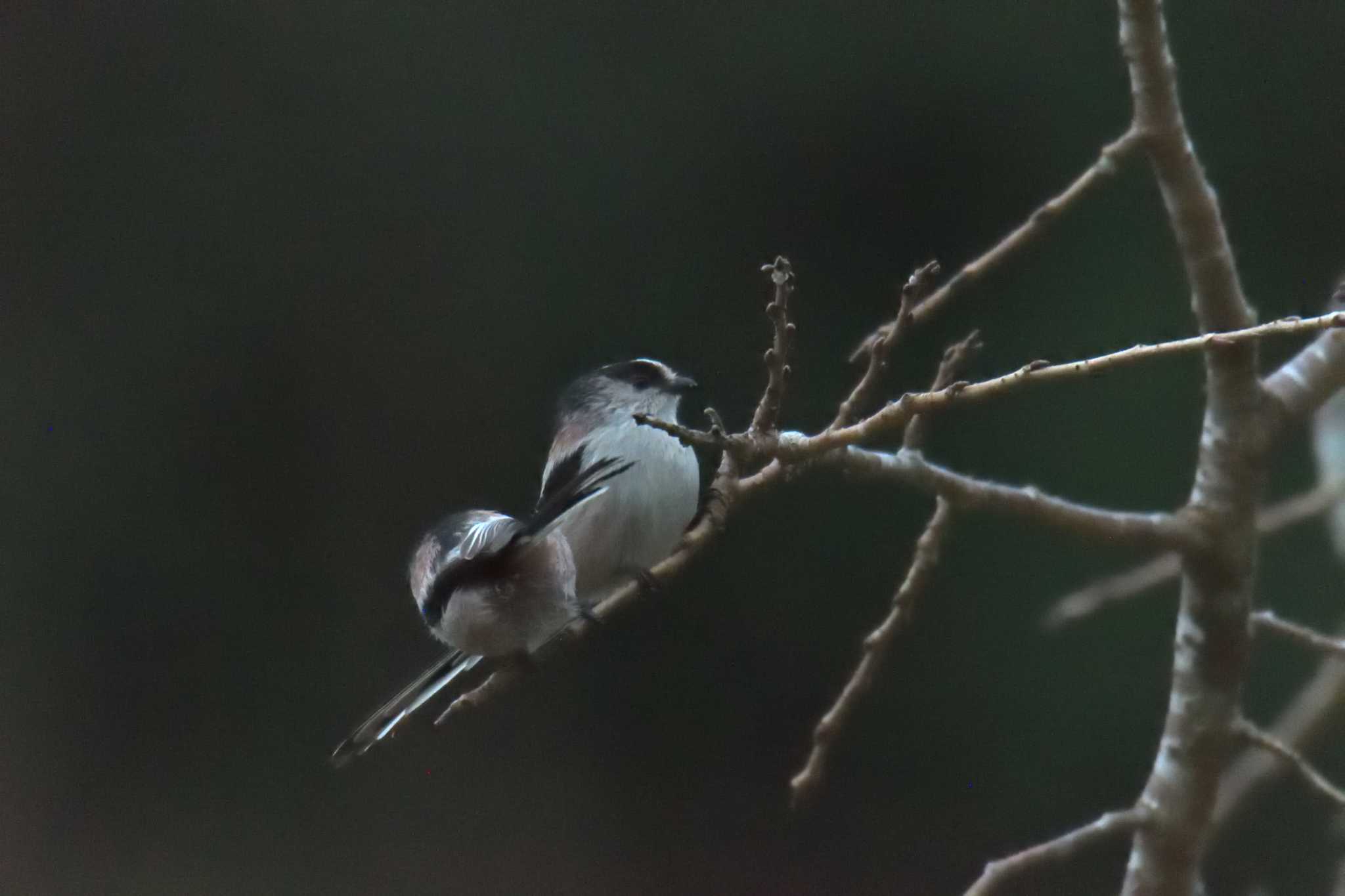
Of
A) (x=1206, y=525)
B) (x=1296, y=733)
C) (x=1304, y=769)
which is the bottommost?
(x=1296, y=733)

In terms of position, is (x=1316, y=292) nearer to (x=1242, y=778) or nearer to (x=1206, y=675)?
(x=1242, y=778)

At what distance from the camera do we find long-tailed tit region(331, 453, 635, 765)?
901 millimetres

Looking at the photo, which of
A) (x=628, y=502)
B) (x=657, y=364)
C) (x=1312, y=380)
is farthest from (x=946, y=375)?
(x=657, y=364)

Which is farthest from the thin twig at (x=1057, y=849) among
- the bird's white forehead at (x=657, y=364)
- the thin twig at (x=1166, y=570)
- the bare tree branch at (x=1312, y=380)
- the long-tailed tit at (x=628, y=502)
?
the bird's white forehead at (x=657, y=364)

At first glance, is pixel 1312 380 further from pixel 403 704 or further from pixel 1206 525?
pixel 403 704

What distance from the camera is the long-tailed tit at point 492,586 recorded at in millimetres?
901

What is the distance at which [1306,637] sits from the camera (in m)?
0.82

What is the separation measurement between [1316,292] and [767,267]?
147 cm

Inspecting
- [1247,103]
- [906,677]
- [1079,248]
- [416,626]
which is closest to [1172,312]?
[1079,248]

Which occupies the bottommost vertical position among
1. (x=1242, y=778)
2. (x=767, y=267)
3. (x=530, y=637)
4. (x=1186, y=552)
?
(x=1242, y=778)

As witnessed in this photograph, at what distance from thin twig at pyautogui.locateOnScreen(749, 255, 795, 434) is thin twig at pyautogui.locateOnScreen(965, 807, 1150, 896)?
25 centimetres

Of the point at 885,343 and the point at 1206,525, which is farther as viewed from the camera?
the point at 1206,525

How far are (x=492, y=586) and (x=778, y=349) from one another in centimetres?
32

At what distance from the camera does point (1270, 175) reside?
2139mm
